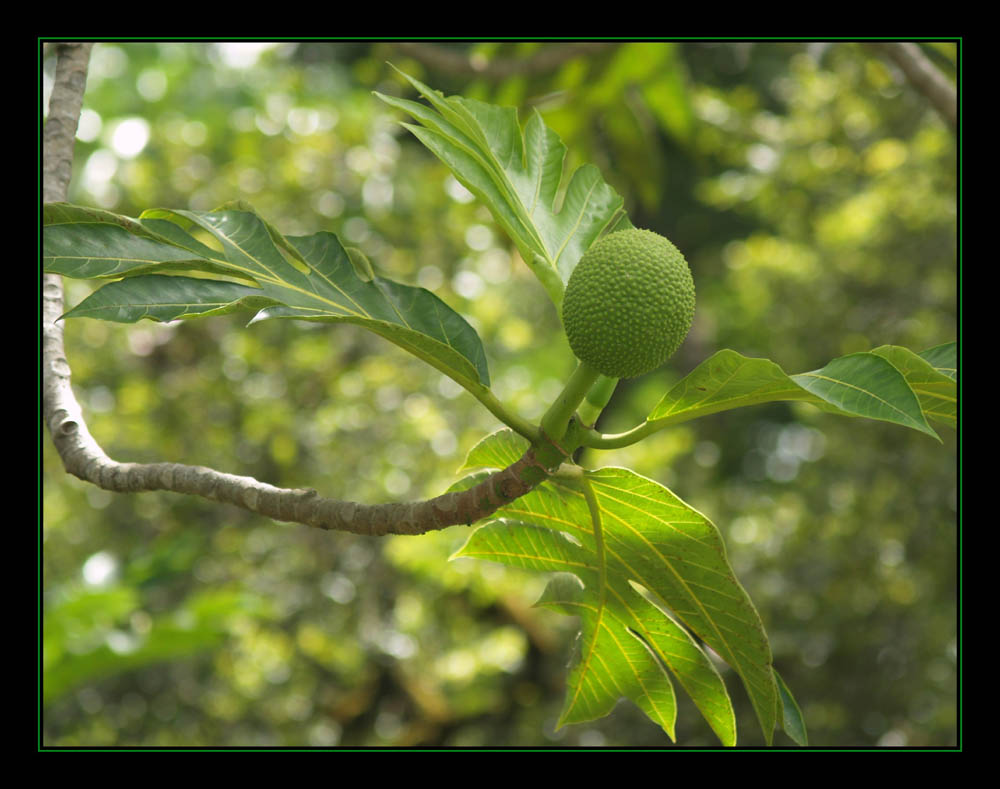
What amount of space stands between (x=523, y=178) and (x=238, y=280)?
41 cm

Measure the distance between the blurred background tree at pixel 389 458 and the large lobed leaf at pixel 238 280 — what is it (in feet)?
10.9

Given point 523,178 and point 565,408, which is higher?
point 523,178

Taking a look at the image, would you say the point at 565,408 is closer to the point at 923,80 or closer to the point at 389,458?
the point at 923,80

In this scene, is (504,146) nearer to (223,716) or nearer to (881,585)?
(881,585)

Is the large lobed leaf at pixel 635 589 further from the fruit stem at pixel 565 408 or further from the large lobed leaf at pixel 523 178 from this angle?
the large lobed leaf at pixel 523 178

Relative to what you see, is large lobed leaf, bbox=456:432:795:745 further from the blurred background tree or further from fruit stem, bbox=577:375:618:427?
the blurred background tree

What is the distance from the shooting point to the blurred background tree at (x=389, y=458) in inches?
185

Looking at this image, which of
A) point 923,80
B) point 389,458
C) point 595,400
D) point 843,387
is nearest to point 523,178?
point 595,400

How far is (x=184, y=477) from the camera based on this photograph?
1.25 meters

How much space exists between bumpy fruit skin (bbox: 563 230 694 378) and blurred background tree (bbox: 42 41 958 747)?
3457 mm

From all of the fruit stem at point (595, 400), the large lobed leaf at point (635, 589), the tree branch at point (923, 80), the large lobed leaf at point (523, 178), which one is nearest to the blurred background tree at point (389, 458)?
the tree branch at point (923, 80)

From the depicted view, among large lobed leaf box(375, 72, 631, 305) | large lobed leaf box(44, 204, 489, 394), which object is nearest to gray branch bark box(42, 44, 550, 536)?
large lobed leaf box(44, 204, 489, 394)

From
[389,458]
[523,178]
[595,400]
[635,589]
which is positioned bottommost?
[389,458]
